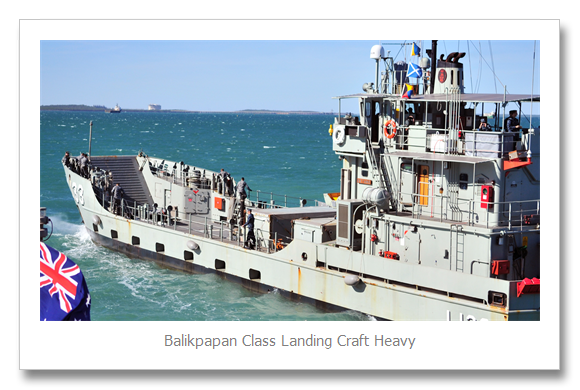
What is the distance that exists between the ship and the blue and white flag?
582mm

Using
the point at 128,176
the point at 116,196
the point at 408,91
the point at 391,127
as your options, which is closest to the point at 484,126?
the point at 408,91

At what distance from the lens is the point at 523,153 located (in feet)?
67.7

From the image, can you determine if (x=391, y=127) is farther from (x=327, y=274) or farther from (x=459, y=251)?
(x=327, y=274)

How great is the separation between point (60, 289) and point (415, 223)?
35.2ft

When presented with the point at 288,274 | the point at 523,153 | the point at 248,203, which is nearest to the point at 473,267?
the point at 523,153

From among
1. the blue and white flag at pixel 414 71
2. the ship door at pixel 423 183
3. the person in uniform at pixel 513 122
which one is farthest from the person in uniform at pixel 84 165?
the person in uniform at pixel 513 122

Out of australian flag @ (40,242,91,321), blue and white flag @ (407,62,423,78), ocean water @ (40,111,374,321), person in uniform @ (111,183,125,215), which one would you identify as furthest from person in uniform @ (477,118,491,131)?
person in uniform @ (111,183,125,215)

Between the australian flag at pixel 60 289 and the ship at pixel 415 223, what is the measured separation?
31.9ft

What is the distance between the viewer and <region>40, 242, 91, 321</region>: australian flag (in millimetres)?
15031

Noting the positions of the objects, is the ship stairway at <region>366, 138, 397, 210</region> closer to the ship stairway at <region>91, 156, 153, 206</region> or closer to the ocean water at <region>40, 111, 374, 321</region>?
the ocean water at <region>40, 111, 374, 321</region>

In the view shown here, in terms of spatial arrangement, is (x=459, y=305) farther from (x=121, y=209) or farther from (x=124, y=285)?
(x=121, y=209)

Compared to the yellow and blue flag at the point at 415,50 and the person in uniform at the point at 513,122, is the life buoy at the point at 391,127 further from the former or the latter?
the person in uniform at the point at 513,122

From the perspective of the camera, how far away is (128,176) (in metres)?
36.1

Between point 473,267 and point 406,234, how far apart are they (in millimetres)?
2309
